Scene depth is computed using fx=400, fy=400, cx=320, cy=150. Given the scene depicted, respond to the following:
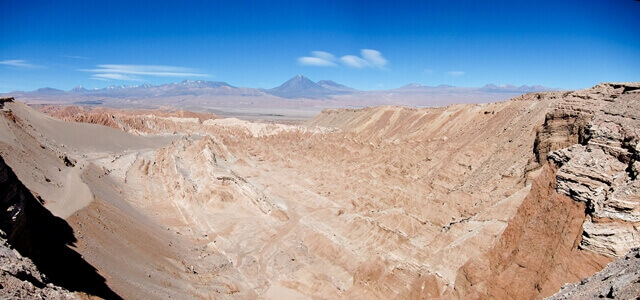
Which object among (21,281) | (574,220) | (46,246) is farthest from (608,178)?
(46,246)

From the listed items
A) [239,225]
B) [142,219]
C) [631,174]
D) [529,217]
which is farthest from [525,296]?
[142,219]

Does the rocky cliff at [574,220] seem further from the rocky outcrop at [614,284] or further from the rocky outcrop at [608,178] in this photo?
the rocky outcrop at [614,284]

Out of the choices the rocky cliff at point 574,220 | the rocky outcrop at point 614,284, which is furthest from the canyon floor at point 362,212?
the rocky outcrop at point 614,284

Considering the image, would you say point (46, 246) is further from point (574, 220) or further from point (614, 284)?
point (574, 220)

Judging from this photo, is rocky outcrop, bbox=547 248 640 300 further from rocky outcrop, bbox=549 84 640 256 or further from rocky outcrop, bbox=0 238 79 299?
rocky outcrop, bbox=0 238 79 299

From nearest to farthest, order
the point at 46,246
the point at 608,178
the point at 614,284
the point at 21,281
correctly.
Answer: the point at 614,284, the point at 21,281, the point at 608,178, the point at 46,246

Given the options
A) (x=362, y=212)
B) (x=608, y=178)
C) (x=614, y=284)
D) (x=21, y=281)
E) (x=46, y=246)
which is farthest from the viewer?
(x=362, y=212)

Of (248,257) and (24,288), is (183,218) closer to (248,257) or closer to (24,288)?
(248,257)
